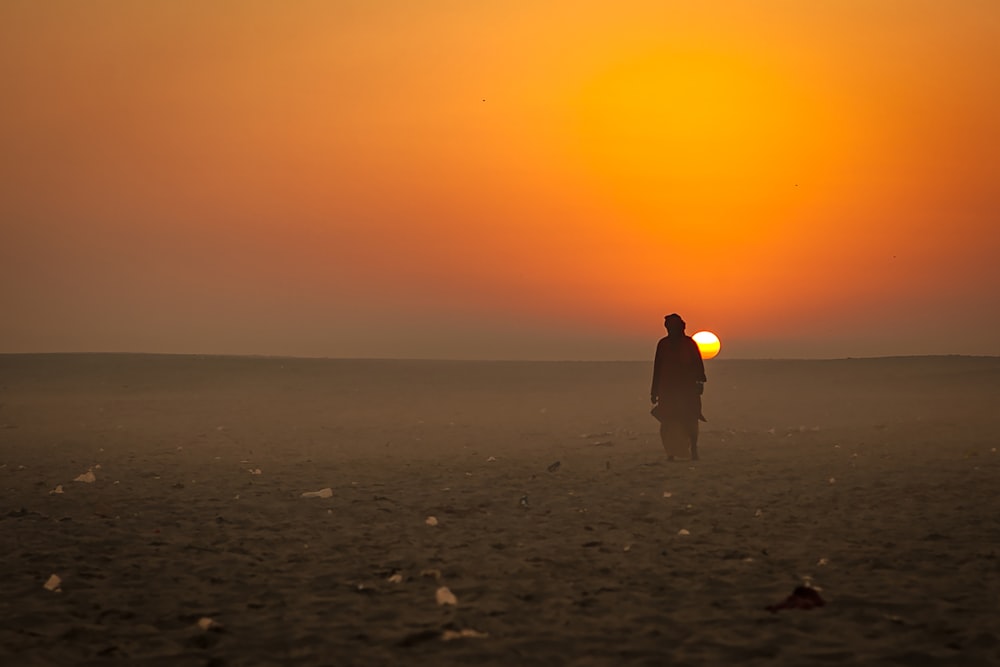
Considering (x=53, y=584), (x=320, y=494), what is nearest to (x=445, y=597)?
(x=53, y=584)

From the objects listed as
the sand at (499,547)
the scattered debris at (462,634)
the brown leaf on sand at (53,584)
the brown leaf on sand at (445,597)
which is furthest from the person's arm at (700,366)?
the brown leaf on sand at (53,584)

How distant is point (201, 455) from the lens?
56.1ft

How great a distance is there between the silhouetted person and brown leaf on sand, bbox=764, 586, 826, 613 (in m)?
9.18

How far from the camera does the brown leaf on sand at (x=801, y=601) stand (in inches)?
246

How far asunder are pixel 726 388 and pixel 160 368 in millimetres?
30754

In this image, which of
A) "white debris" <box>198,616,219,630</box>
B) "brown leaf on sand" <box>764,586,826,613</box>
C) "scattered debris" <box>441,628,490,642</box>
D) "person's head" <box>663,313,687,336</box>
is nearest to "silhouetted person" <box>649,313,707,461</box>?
"person's head" <box>663,313,687,336</box>

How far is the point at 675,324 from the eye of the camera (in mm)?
16391

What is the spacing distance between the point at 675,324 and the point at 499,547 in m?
8.65

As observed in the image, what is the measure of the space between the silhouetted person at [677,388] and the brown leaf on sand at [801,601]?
30.1ft

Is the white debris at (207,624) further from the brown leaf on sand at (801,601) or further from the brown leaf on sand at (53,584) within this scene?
the brown leaf on sand at (801,601)

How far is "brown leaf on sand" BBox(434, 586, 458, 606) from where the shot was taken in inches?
258

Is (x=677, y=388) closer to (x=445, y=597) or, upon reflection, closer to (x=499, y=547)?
(x=499, y=547)

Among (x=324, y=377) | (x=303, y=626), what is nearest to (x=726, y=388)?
(x=324, y=377)

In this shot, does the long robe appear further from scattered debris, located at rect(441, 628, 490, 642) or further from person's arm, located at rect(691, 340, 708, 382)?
Answer: scattered debris, located at rect(441, 628, 490, 642)
